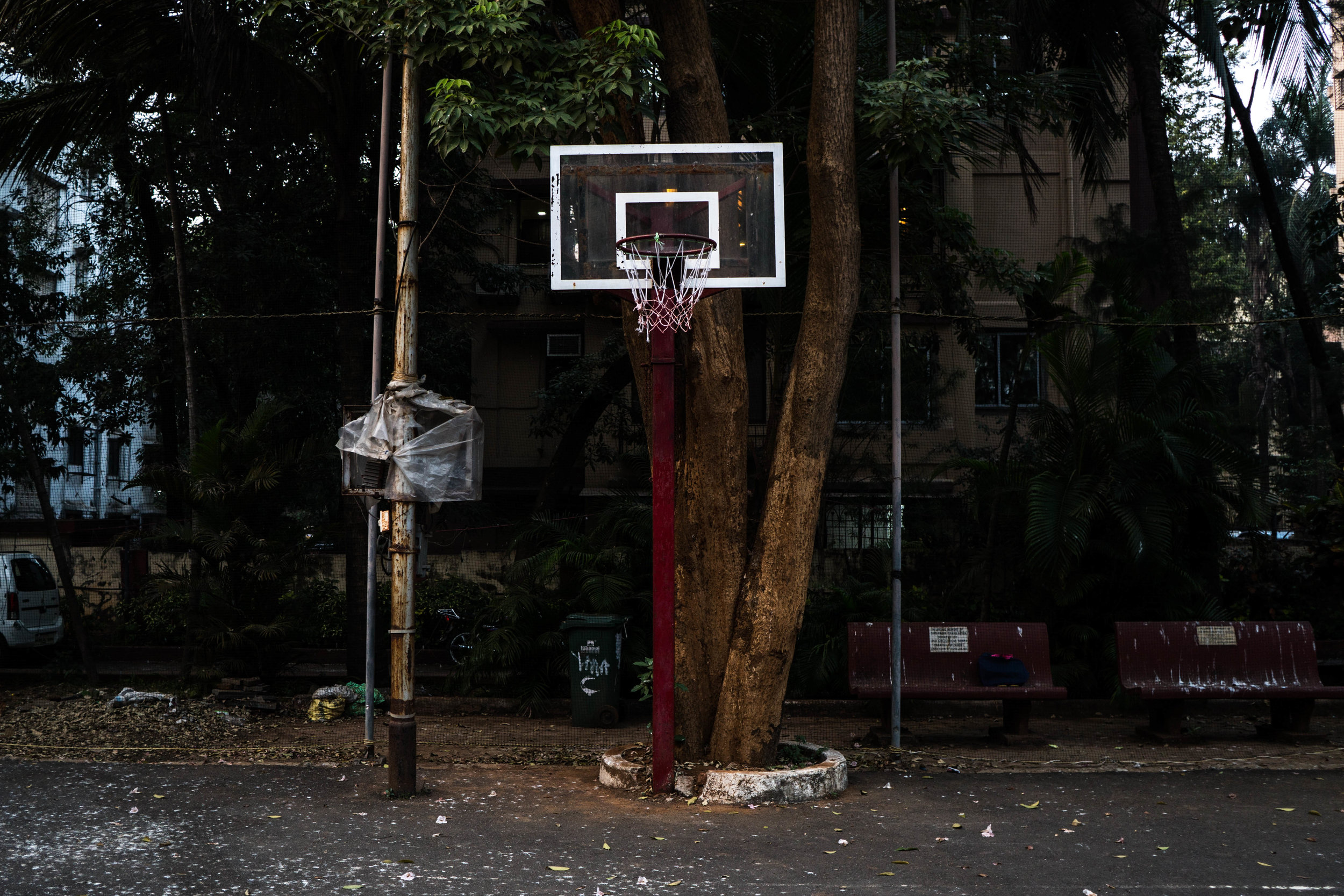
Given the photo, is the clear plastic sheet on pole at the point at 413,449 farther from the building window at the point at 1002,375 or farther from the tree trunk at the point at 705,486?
the building window at the point at 1002,375

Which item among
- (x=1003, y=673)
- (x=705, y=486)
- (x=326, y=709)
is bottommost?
(x=326, y=709)

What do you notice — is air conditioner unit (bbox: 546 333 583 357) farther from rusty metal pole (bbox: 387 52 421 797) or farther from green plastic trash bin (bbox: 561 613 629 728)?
rusty metal pole (bbox: 387 52 421 797)

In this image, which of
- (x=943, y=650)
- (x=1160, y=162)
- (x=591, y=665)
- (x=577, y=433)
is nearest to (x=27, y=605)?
(x=577, y=433)

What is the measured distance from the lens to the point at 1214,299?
15.1m

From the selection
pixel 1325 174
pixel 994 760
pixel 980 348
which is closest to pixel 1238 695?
pixel 994 760

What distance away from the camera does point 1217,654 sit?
383 inches

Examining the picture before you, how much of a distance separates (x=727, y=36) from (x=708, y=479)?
5.29 meters

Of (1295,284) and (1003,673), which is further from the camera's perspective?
(1295,284)

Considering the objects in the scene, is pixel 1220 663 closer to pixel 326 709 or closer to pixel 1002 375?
pixel 326 709

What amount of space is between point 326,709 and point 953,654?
595 cm

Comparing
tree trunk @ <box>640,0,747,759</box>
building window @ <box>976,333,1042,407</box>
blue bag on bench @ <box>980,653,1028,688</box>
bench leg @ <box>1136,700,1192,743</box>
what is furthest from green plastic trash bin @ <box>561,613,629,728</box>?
building window @ <box>976,333,1042,407</box>

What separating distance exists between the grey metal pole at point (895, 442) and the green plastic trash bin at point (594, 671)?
274 cm

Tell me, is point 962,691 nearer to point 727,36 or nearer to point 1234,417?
point 727,36

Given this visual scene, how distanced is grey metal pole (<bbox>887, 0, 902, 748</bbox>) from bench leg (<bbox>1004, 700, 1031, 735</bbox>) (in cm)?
112
